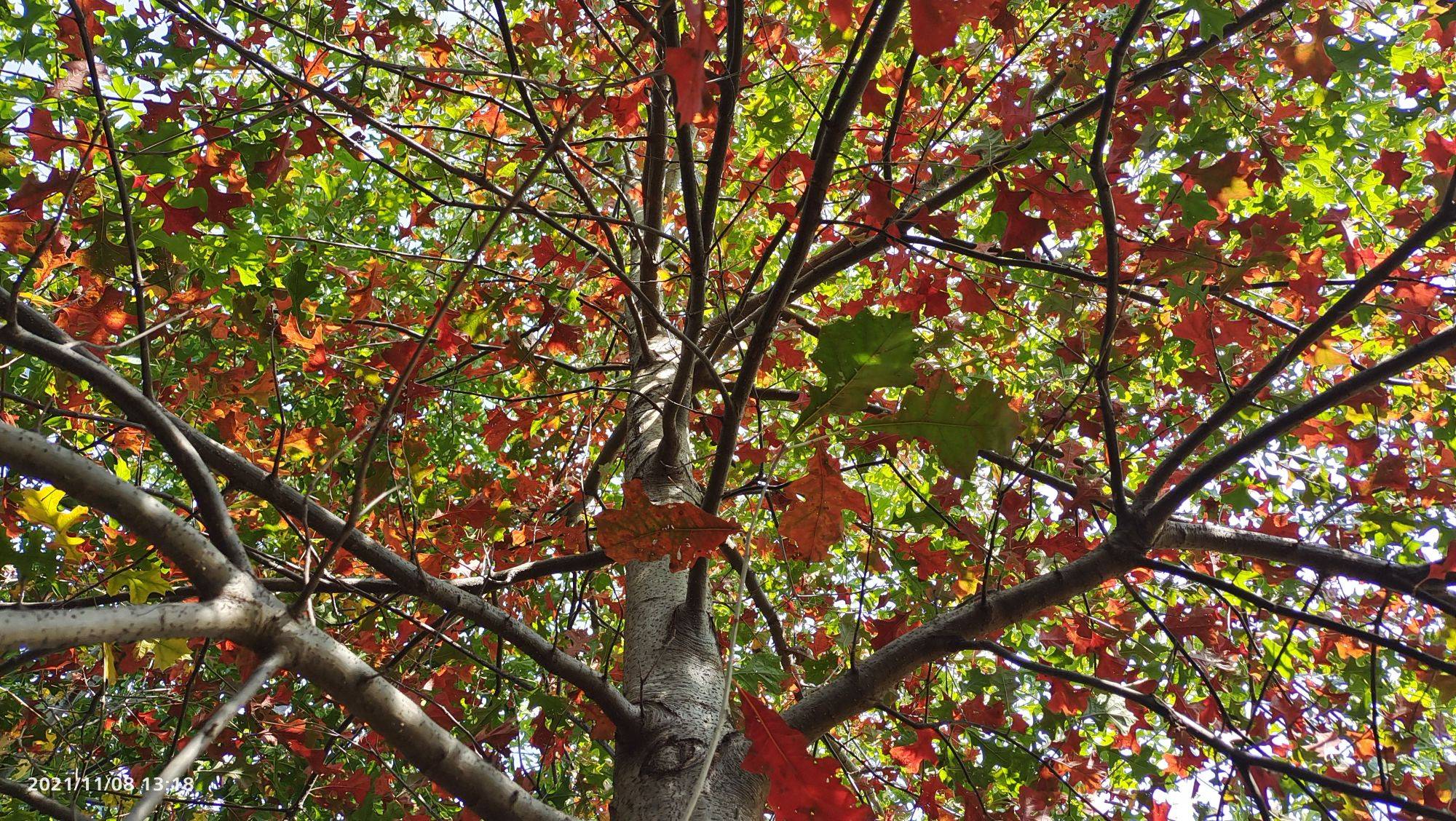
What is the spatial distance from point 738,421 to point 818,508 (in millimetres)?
254

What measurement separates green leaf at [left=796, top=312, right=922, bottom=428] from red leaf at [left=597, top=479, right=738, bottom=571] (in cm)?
27

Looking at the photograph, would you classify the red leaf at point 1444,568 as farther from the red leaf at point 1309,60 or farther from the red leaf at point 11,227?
the red leaf at point 11,227

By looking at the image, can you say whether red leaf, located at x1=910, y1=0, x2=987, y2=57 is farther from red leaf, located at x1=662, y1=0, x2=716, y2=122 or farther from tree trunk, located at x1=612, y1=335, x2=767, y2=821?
tree trunk, located at x1=612, y1=335, x2=767, y2=821

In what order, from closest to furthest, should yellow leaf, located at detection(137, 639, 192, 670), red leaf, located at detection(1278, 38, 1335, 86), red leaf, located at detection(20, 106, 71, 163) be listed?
yellow leaf, located at detection(137, 639, 192, 670) < red leaf, located at detection(20, 106, 71, 163) < red leaf, located at detection(1278, 38, 1335, 86)

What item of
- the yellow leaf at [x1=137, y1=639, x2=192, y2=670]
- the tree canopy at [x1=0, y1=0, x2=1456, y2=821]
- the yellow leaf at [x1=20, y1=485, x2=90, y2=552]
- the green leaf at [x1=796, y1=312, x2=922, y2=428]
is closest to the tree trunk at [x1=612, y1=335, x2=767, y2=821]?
the tree canopy at [x1=0, y1=0, x2=1456, y2=821]

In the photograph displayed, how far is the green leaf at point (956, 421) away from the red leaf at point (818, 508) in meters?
0.17

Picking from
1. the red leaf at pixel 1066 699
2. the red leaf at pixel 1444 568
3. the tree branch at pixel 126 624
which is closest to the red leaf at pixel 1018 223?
the red leaf at pixel 1444 568

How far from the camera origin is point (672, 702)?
178 cm

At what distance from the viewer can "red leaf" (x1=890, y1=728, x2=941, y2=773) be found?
→ 242cm

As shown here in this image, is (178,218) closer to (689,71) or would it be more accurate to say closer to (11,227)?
(11,227)

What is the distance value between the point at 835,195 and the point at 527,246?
1609 millimetres

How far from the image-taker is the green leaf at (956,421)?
1.35 metres

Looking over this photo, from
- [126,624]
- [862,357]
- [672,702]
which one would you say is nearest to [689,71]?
[862,357]
